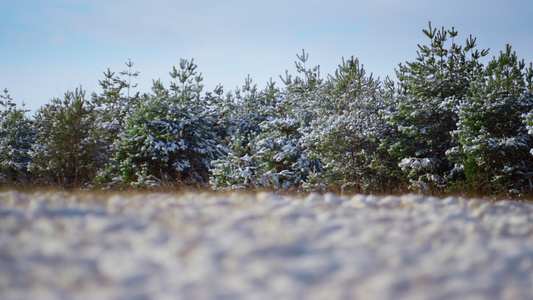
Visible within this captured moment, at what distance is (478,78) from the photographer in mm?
11812

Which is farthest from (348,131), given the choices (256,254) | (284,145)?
(256,254)

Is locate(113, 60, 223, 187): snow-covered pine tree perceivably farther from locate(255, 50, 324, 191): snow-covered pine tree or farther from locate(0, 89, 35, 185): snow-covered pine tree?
locate(0, 89, 35, 185): snow-covered pine tree

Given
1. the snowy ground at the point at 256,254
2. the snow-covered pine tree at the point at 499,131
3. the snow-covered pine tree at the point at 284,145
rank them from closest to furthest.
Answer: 1. the snowy ground at the point at 256,254
2. the snow-covered pine tree at the point at 499,131
3. the snow-covered pine tree at the point at 284,145

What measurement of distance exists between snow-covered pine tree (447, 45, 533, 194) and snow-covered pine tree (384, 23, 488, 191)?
3.89 ft

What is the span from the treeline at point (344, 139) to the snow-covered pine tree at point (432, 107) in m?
0.04

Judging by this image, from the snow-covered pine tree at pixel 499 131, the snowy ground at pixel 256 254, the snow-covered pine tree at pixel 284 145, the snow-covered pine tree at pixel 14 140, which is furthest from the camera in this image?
the snow-covered pine tree at pixel 14 140

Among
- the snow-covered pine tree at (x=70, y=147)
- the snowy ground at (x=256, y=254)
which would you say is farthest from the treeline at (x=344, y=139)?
the snowy ground at (x=256, y=254)

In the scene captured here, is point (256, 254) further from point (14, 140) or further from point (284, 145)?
point (14, 140)

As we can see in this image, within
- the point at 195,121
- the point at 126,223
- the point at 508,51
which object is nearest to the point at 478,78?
the point at 508,51

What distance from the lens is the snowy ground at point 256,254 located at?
2086mm

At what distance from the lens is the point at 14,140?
22391mm

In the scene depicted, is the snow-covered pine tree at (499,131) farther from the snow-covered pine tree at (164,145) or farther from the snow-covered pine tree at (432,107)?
the snow-covered pine tree at (164,145)

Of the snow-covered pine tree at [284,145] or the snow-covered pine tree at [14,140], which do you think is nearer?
the snow-covered pine tree at [284,145]

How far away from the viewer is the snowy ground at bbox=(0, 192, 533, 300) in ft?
6.84
